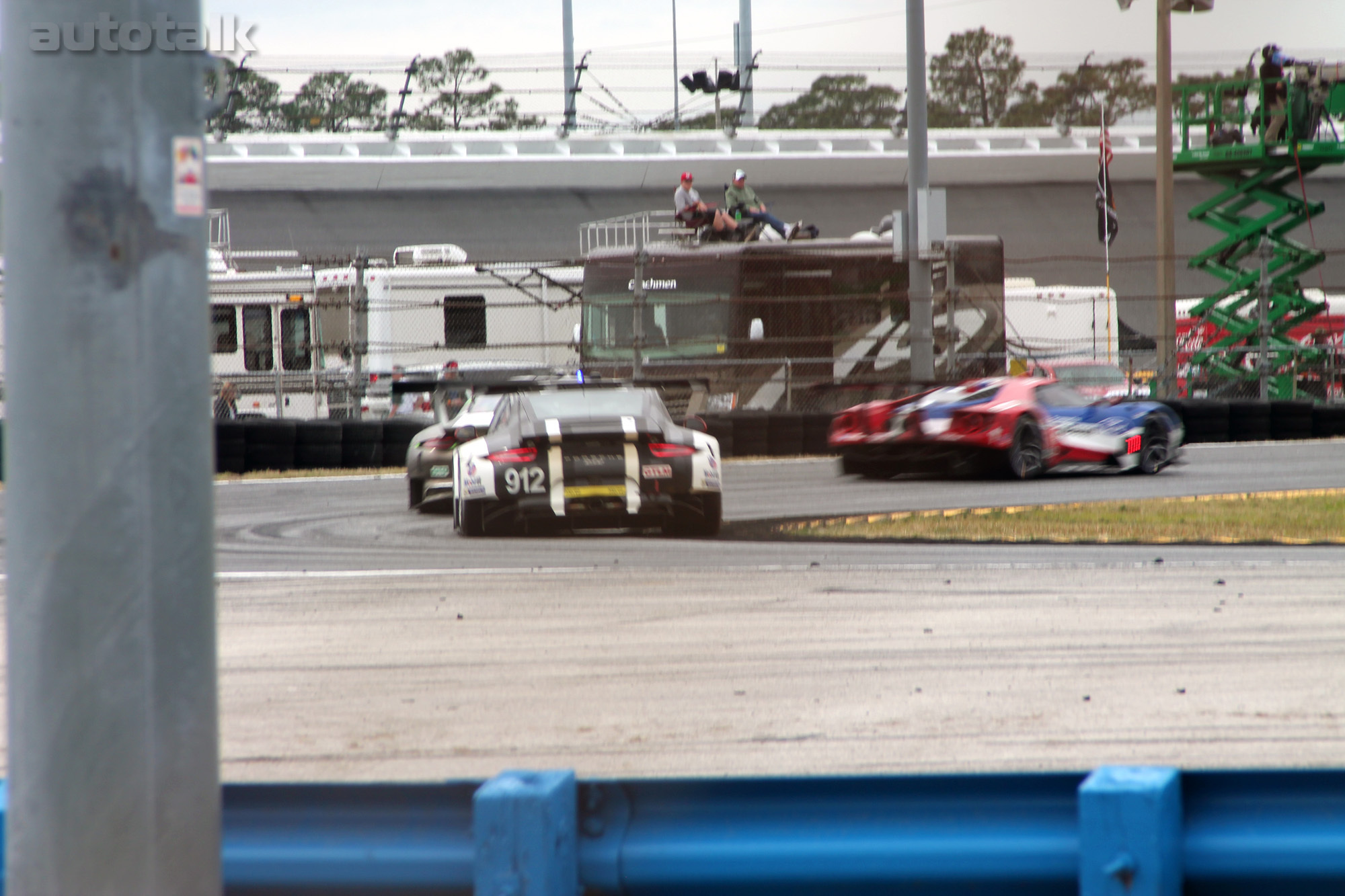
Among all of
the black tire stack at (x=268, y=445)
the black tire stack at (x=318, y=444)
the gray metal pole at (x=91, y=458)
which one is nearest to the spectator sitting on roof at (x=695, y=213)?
the black tire stack at (x=318, y=444)

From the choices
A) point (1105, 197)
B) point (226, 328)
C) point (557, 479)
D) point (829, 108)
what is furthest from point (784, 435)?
point (829, 108)

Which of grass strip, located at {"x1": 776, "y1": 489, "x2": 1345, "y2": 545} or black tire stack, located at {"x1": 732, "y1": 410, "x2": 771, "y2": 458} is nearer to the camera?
grass strip, located at {"x1": 776, "y1": 489, "x2": 1345, "y2": 545}

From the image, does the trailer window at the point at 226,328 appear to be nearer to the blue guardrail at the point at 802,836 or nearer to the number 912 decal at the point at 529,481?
the number 912 decal at the point at 529,481

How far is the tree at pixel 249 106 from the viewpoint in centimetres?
2988

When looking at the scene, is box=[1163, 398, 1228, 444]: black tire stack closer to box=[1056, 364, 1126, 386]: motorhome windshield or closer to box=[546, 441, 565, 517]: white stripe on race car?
box=[1056, 364, 1126, 386]: motorhome windshield

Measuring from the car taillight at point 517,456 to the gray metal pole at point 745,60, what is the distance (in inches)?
915

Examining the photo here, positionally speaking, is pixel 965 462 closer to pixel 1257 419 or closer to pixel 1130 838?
pixel 1257 419

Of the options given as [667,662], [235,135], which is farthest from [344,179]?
[667,662]

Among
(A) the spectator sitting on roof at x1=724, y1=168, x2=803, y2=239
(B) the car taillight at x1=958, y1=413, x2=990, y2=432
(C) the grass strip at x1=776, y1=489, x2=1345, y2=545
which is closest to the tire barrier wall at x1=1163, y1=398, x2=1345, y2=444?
(B) the car taillight at x1=958, y1=413, x2=990, y2=432

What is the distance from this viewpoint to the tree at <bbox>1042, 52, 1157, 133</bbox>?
116 feet

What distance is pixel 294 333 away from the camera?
78.4 ft

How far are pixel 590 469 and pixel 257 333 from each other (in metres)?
14.7

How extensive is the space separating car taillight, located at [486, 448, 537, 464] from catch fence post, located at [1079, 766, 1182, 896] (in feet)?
27.3

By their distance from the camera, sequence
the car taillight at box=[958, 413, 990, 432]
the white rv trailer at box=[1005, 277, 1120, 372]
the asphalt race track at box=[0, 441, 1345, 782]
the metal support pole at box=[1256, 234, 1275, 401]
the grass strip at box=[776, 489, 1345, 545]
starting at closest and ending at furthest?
the asphalt race track at box=[0, 441, 1345, 782] → the grass strip at box=[776, 489, 1345, 545] → the car taillight at box=[958, 413, 990, 432] → the metal support pole at box=[1256, 234, 1275, 401] → the white rv trailer at box=[1005, 277, 1120, 372]
